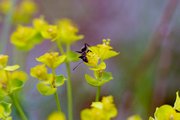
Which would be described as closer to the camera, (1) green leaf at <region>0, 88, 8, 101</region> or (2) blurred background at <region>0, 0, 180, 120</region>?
(1) green leaf at <region>0, 88, 8, 101</region>

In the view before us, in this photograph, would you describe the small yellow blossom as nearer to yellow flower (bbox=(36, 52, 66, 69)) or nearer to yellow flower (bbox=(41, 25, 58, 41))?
yellow flower (bbox=(41, 25, 58, 41))

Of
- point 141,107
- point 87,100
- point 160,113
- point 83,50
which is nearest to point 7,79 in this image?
point 83,50

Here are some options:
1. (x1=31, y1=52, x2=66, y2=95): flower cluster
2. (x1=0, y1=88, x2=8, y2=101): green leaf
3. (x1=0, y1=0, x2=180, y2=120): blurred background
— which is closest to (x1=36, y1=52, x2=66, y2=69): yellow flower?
(x1=31, y1=52, x2=66, y2=95): flower cluster

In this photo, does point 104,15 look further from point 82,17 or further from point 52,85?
point 52,85

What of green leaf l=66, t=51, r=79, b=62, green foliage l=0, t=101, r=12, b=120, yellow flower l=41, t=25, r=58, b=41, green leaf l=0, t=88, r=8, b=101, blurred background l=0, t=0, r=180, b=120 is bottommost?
blurred background l=0, t=0, r=180, b=120

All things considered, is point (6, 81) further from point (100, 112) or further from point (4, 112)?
point (100, 112)

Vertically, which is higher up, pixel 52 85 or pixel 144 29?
pixel 52 85

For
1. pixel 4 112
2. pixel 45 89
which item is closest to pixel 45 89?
pixel 45 89

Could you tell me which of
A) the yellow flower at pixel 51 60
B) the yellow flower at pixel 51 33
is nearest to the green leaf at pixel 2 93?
the yellow flower at pixel 51 60
